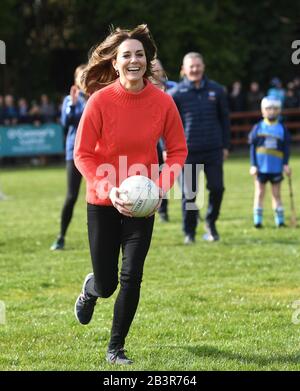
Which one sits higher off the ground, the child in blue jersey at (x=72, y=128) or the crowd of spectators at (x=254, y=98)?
the child in blue jersey at (x=72, y=128)

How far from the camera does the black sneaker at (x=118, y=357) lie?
682cm

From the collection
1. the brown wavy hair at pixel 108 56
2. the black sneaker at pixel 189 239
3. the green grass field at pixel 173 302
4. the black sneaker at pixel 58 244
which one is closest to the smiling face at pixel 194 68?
the black sneaker at pixel 189 239

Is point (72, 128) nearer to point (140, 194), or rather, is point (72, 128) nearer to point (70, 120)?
point (70, 120)

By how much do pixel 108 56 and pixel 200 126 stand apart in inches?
228

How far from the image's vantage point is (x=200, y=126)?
12.9 meters

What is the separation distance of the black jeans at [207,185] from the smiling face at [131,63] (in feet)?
19.4

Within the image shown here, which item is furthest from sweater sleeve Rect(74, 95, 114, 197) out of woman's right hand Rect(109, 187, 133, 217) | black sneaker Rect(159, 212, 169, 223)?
black sneaker Rect(159, 212, 169, 223)

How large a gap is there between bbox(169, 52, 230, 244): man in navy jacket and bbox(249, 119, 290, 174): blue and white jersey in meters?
1.93

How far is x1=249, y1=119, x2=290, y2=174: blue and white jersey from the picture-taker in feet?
49.2

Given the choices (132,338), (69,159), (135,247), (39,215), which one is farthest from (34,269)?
(39,215)

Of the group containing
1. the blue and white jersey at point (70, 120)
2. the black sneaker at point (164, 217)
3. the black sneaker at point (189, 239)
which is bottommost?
the black sneaker at point (164, 217)

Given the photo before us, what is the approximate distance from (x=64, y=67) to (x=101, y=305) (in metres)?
30.9

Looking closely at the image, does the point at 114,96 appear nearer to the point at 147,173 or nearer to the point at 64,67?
the point at 147,173

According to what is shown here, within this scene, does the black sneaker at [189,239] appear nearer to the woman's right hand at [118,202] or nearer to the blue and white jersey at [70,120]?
the blue and white jersey at [70,120]
